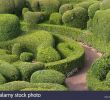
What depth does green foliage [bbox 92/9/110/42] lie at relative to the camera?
2844 cm

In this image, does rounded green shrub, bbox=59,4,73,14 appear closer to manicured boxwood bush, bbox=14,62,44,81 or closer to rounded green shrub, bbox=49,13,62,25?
rounded green shrub, bbox=49,13,62,25

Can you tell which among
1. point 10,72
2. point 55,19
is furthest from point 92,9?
point 10,72

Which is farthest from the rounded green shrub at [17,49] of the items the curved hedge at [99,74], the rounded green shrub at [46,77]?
the curved hedge at [99,74]

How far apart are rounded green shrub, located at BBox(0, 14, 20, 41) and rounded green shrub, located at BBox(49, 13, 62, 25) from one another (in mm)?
6448

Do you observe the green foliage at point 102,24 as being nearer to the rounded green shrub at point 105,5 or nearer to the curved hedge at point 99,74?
the rounded green shrub at point 105,5

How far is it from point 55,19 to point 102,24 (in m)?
6.98

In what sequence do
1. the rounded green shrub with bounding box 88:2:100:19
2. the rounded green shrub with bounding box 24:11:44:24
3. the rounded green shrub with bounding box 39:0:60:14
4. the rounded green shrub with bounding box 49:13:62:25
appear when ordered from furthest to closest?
the rounded green shrub with bounding box 39:0:60:14, the rounded green shrub with bounding box 24:11:44:24, the rounded green shrub with bounding box 49:13:62:25, the rounded green shrub with bounding box 88:2:100:19

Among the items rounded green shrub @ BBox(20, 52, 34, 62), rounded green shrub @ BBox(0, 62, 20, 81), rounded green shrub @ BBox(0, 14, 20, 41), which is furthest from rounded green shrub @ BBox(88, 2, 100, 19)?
rounded green shrub @ BBox(0, 62, 20, 81)

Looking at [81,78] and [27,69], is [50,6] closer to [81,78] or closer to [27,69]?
[81,78]

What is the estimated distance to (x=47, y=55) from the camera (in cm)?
2586

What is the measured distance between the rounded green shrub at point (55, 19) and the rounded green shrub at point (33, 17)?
887 mm

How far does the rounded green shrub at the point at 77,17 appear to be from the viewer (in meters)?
32.9
